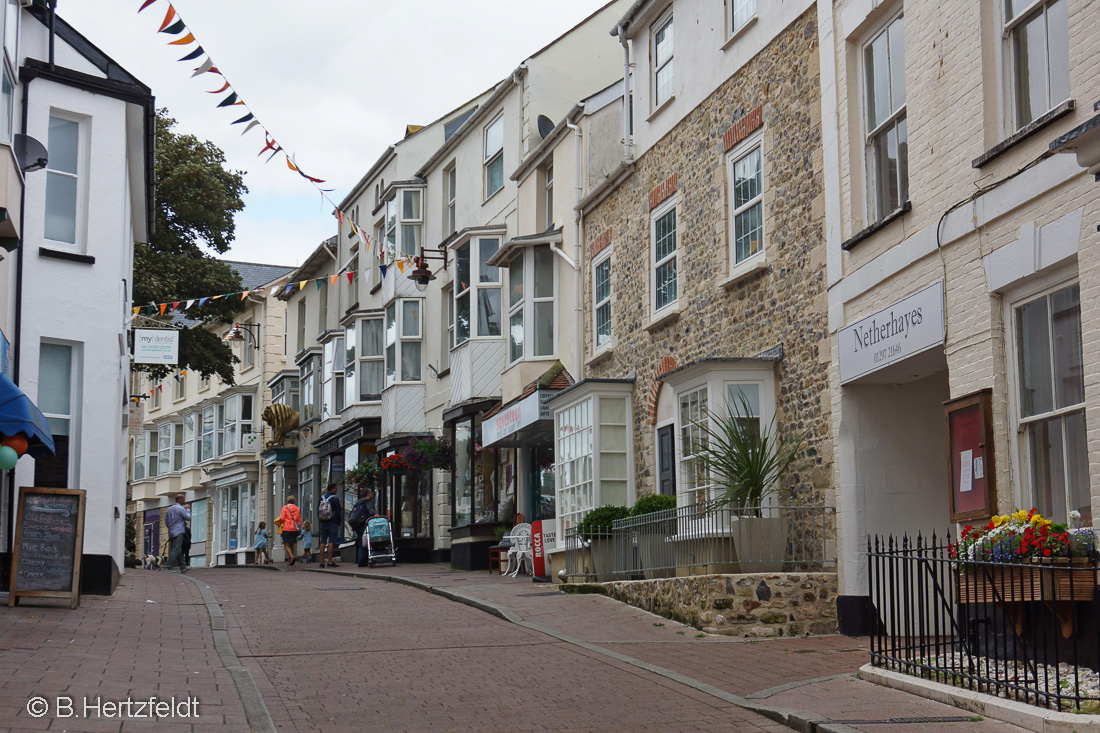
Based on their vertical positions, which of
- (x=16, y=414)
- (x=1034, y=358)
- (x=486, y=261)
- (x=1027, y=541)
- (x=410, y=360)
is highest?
(x=486, y=261)

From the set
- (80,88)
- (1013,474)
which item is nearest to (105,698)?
(1013,474)

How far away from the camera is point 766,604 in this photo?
12.3m

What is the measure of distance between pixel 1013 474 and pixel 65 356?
470 inches

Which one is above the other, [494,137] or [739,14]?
[494,137]

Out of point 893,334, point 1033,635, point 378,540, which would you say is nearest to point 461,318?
point 378,540

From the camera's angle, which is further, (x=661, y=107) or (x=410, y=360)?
(x=410, y=360)

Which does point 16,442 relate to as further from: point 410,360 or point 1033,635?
point 410,360

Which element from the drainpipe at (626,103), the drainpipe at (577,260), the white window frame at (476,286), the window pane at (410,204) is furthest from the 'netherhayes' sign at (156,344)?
the window pane at (410,204)

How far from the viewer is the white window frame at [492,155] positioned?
86.2 feet

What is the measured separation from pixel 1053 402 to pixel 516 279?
571 inches

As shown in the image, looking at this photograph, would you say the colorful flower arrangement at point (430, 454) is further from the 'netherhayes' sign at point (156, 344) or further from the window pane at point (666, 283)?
the window pane at point (666, 283)

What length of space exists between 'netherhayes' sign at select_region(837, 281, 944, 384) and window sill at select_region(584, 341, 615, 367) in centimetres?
708

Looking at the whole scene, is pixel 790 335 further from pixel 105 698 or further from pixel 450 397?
pixel 450 397

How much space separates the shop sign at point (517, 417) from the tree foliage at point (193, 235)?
35.7ft
